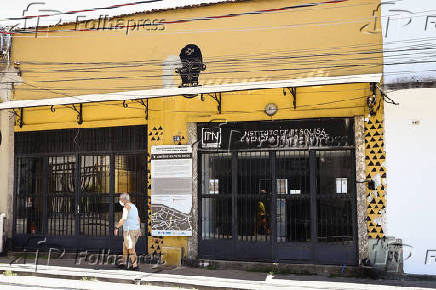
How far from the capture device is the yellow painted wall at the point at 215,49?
1059cm

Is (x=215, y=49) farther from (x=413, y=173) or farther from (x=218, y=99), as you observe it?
(x=413, y=173)

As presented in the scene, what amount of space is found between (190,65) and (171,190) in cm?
313

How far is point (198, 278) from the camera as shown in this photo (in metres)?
9.91

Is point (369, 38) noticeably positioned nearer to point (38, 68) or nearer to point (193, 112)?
point (193, 112)

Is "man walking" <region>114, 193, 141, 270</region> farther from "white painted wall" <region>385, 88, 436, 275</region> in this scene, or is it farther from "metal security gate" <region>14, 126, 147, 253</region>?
"white painted wall" <region>385, 88, 436, 275</region>

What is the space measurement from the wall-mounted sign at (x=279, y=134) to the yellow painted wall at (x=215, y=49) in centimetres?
109

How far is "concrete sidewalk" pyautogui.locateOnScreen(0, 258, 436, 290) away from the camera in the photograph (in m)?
9.23

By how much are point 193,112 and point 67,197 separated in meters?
4.29

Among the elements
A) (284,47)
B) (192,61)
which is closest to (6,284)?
(192,61)

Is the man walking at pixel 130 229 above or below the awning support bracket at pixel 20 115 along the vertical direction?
below

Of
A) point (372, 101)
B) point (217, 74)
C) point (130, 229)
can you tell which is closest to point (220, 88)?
point (217, 74)

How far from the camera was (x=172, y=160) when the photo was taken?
1155 centimetres

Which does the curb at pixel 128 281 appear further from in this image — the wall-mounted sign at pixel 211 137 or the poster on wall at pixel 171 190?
the wall-mounted sign at pixel 211 137

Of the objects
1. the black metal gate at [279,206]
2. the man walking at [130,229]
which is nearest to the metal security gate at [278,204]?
the black metal gate at [279,206]
